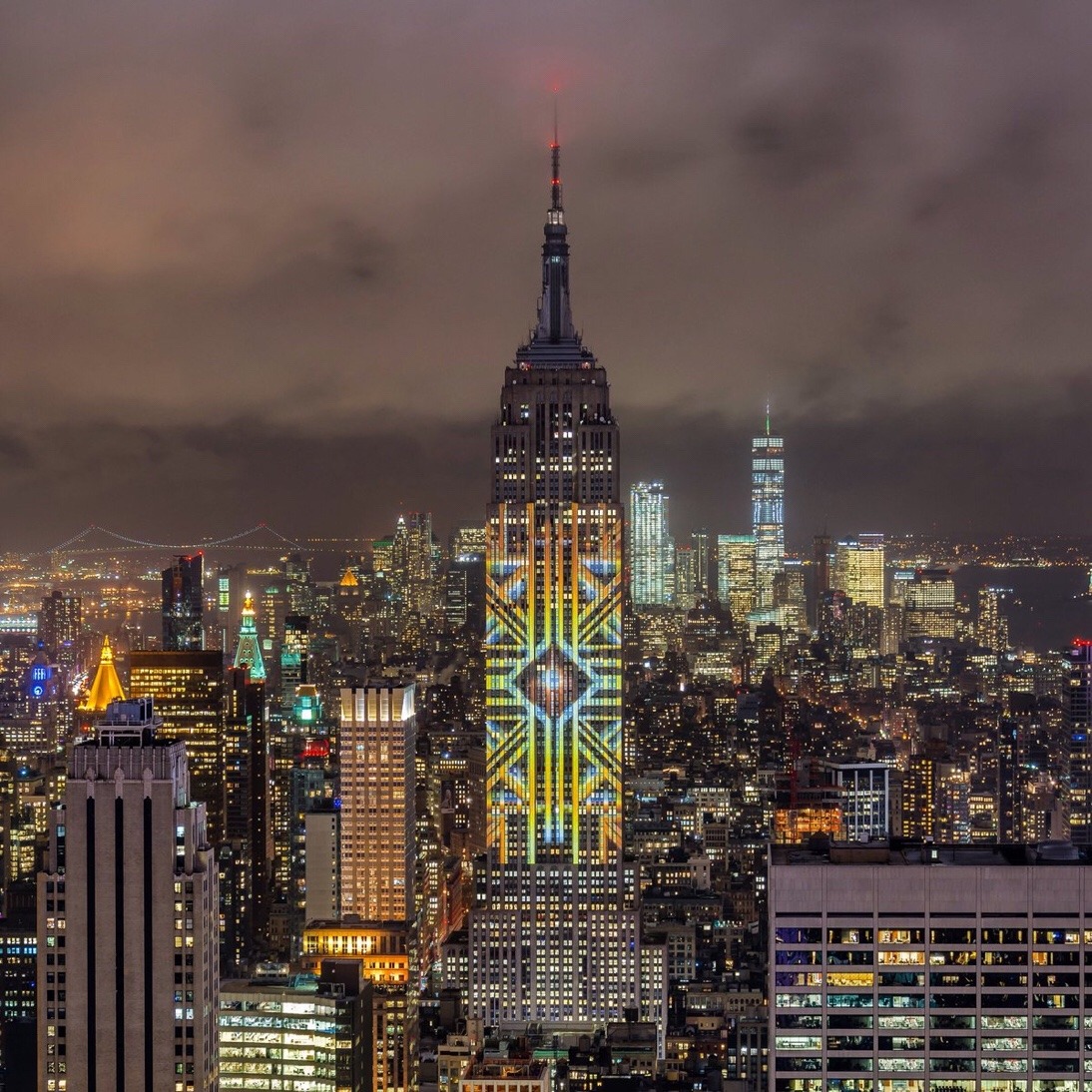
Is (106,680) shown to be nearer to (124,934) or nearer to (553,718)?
(553,718)

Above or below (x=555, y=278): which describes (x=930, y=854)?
below

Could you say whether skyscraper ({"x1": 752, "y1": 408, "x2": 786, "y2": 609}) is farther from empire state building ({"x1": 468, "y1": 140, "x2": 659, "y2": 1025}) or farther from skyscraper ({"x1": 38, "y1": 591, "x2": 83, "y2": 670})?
skyscraper ({"x1": 38, "y1": 591, "x2": 83, "y2": 670})

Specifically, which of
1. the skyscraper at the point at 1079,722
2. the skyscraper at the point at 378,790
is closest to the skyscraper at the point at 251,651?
the skyscraper at the point at 378,790

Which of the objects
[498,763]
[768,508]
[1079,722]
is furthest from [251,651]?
[1079,722]

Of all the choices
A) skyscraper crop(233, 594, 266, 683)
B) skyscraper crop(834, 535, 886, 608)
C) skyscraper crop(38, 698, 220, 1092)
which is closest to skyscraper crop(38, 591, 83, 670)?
skyscraper crop(233, 594, 266, 683)

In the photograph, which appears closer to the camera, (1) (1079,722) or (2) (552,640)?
(1) (1079,722)

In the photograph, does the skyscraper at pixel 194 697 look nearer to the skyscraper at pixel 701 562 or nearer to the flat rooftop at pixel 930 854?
the skyscraper at pixel 701 562
